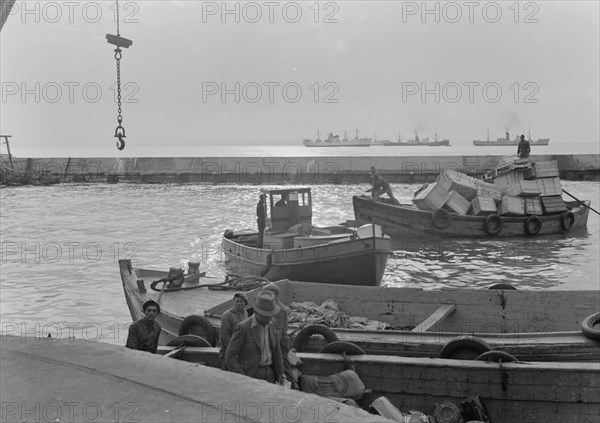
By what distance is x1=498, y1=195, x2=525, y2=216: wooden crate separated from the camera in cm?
2445

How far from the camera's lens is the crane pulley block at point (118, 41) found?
10109 mm

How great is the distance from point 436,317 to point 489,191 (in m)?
17.3

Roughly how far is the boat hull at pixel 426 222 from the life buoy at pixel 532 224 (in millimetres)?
133

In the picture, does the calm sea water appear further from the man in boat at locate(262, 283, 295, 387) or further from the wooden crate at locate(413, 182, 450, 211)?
the man in boat at locate(262, 283, 295, 387)

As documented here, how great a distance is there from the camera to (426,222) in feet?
79.6

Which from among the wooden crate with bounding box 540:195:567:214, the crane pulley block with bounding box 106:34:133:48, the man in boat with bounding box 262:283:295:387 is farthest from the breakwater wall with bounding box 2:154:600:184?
the man in boat with bounding box 262:283:295:387

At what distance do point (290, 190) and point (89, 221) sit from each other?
21089mm

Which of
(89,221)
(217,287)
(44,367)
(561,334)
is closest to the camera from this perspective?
(44,367)

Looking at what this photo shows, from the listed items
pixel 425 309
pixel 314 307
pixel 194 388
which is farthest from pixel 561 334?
pixel 194 388

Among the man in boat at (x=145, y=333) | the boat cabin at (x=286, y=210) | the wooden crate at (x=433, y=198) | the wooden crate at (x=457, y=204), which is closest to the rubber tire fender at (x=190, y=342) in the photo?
the man in boat at (x=145, y=333)

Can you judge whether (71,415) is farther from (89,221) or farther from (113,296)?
(89,221)

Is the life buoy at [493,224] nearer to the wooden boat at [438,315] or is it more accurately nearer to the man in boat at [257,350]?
the wooden boat at [438,315]

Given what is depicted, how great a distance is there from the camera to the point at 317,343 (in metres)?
A: 7.72

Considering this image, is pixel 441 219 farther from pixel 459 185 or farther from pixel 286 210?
pixel 286 210
